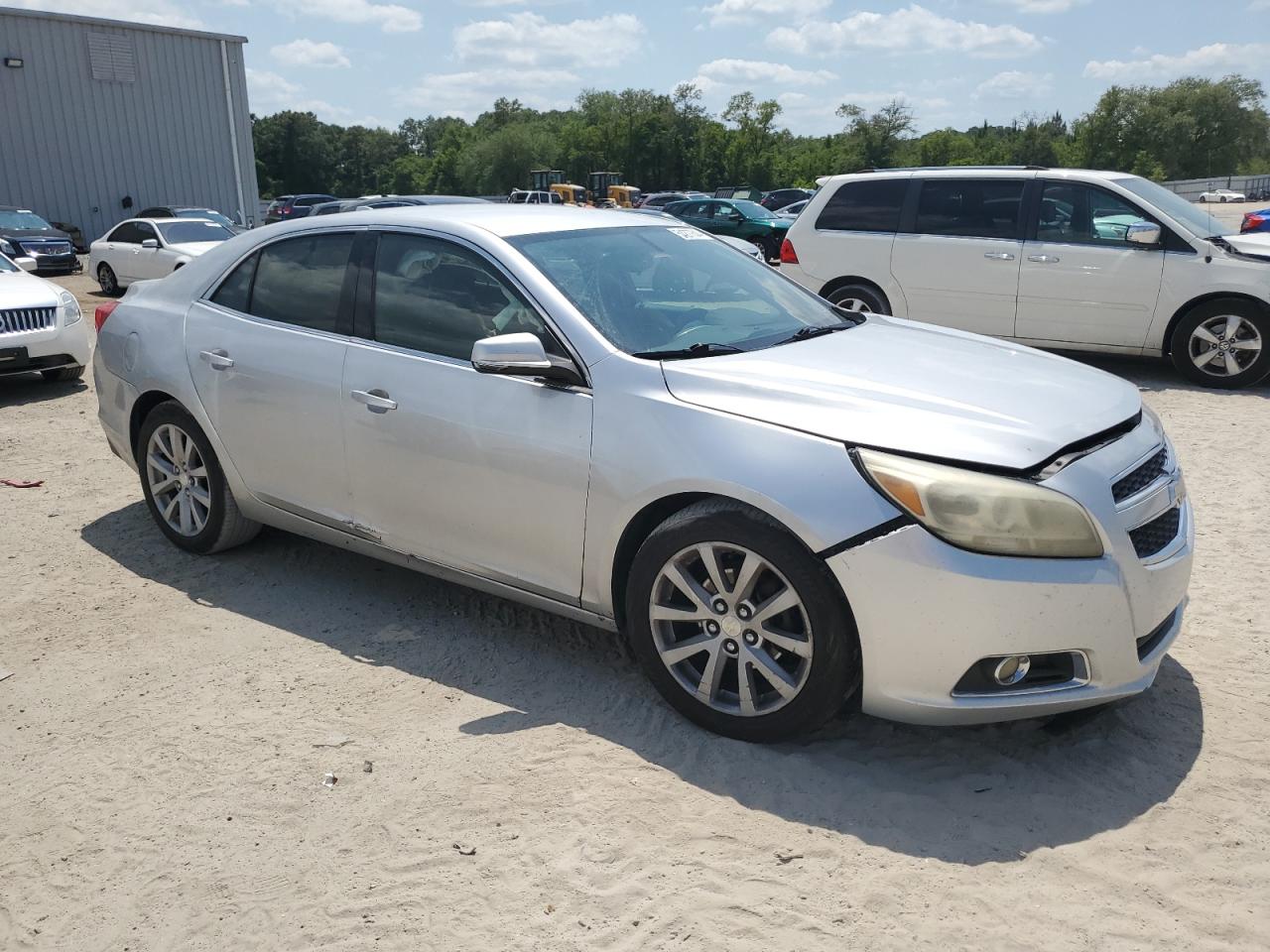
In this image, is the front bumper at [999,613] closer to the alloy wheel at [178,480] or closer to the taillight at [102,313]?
the alloy wheel at [178,480]

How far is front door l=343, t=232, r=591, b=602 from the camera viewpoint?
363 centimetres

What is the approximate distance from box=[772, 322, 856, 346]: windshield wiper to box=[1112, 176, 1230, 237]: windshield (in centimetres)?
615

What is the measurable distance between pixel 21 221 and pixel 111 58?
992 cm

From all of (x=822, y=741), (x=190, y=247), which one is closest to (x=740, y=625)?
(x=822, y=741)

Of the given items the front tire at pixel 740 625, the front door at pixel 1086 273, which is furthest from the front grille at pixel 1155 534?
the front door at pixel 1086 273

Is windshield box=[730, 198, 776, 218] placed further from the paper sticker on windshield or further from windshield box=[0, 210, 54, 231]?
the paper sticker on windshield

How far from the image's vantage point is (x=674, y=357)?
11.9 feet

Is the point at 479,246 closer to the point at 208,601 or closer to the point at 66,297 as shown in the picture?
the point at 208,601

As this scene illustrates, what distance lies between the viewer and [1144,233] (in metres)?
8.71

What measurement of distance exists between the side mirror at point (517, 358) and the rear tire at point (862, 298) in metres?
6.99

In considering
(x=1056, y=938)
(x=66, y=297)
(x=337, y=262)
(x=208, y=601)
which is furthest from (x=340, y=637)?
(x=66, y=297)

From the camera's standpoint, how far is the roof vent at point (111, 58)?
31.3 m

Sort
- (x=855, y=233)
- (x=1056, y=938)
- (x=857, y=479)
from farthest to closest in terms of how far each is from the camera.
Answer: (x=855, y=233) < (x=857, y=479) < (x=1056, y=938)

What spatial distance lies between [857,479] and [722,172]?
299 feet
